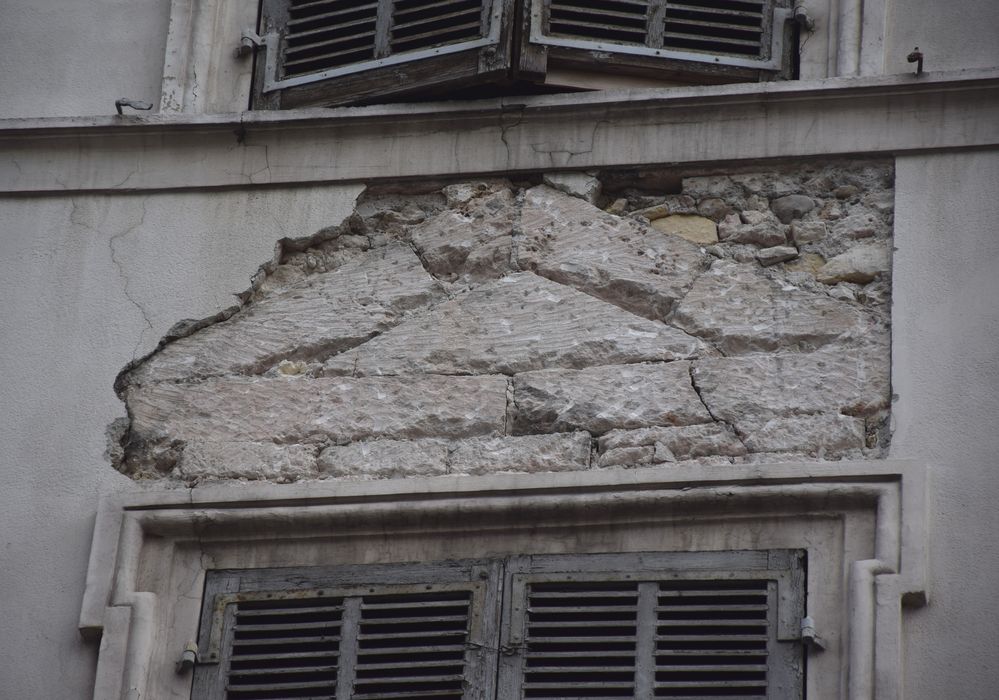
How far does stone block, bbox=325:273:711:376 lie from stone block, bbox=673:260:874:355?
7 centimetres

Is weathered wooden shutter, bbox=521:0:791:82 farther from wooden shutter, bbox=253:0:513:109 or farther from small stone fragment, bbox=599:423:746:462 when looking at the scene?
small stone fragment, bbox=599:423:746:462

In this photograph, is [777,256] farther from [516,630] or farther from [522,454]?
Result: [516,630]

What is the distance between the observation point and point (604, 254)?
6.68m

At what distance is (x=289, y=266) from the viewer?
6.86 m

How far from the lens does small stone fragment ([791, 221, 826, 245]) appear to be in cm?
661

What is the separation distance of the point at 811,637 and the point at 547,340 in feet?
4.28

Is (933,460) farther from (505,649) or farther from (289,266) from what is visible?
(289,266)

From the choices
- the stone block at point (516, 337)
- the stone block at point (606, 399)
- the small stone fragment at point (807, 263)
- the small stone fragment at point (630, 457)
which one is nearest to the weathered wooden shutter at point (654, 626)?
the small stone fragment at point (630, 457)

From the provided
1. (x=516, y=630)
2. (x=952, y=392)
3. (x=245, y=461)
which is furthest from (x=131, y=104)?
(x=952, y=392)

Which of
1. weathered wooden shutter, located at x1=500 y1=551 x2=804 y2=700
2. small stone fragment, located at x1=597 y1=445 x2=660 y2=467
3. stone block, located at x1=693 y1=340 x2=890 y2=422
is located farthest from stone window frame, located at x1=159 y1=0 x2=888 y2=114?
weathered wooden shutter, located at x1=500 y1=551 x2=804 y2=700

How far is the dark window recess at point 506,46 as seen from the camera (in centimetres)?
698

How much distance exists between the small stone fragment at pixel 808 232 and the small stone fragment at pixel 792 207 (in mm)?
41

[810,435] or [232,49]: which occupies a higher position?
[232,49]

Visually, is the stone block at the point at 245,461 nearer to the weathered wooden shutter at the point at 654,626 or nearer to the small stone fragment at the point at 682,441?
the weathered wooden shutter at the point at 654,626
